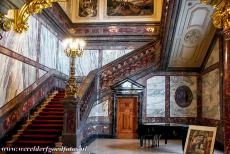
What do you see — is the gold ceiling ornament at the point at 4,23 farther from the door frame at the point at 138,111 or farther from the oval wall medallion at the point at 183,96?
the oval wall medallion at the point at 183,96

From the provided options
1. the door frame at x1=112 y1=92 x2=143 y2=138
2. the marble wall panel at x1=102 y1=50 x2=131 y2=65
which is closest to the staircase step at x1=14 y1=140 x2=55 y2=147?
the door frame at x1=112 y1=92 x2=143 y2=138

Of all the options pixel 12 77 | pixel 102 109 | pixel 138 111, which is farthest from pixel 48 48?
pixel 138 111

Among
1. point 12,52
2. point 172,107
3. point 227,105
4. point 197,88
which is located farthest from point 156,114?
point 227,105

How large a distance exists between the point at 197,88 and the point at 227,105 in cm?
1102

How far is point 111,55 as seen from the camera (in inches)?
618

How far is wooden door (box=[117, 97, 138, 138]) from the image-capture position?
48.6 feet

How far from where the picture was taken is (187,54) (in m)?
13.7

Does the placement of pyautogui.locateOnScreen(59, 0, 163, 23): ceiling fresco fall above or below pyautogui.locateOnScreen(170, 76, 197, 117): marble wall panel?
above

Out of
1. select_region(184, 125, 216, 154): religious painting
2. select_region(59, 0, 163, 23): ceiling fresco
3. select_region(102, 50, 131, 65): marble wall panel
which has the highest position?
select_region(59, 0, 163, 23): ceiling fresco

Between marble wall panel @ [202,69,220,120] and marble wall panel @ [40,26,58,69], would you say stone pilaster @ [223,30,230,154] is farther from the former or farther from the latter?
marble wall panel @ [40,26,58,69]

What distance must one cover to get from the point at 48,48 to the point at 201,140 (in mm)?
9063

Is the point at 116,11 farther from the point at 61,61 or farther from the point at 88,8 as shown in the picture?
the point at 61,61

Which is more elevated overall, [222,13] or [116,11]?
[116,11]

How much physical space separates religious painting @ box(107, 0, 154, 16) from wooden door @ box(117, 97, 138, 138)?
4.63 m
